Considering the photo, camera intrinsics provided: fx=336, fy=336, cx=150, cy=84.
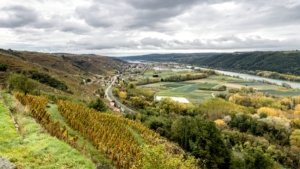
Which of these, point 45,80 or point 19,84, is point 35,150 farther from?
point 45,80

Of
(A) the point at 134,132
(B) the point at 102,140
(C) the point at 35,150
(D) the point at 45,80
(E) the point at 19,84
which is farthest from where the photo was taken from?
(D) the point at 45,80

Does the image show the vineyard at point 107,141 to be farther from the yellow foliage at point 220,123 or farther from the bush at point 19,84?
the yellow foliage at point 220,123

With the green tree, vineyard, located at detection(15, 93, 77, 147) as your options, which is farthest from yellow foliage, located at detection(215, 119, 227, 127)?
vineyard, located at detection(15, 93, 77, 147)

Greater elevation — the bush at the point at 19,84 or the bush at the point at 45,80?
the bush at the point at 19,84

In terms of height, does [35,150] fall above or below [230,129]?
above

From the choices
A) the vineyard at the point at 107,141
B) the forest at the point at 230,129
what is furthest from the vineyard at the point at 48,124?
the forest at the point at 230,129

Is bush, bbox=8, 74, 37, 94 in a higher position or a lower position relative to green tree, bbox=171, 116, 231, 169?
higher

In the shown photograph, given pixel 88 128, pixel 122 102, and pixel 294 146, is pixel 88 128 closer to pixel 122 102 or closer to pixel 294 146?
pixel 294 146

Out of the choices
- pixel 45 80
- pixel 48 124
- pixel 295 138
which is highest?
pixel 48 124

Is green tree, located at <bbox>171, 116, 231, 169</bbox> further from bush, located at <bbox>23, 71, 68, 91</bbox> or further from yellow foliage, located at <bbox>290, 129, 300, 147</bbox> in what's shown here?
bush, located at <bbox>23, 71, 68, 91</bbox>

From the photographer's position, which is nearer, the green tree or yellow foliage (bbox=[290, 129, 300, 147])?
the green tree

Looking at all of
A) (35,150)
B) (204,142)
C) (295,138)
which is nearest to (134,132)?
(204,142)
